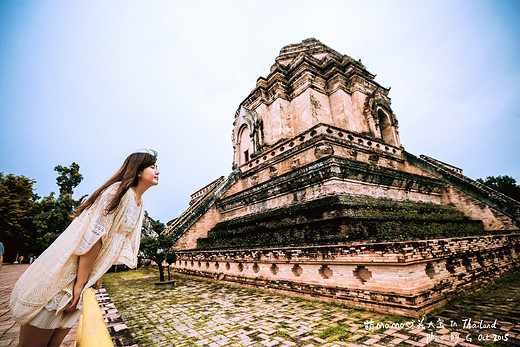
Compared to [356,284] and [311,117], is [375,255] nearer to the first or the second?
[356,284]

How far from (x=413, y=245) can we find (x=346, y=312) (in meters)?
1.75

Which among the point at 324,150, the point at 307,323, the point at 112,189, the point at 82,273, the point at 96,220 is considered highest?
the point at 324,150

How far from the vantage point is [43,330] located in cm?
153

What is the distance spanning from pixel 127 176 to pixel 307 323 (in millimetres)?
3766

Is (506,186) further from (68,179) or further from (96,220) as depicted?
(68,179)

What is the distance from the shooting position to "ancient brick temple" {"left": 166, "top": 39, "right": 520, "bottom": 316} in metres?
4.56

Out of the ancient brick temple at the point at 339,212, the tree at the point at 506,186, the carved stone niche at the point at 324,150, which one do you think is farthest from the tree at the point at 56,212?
the tree at the point at 506,186

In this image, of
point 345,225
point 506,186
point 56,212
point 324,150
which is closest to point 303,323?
point 345,225

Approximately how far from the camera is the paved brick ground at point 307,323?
3.29 metres

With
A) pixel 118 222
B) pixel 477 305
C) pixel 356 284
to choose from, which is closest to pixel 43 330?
pixel 118 222

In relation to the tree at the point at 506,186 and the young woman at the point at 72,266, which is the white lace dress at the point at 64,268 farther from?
the tree at the point at 506,186

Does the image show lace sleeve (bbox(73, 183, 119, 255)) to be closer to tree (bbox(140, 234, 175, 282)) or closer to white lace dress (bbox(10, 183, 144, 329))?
white lace dress (bbox(10, 183, 144, 329))

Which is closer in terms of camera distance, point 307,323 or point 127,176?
point 127,176

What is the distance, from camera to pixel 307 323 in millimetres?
3977
